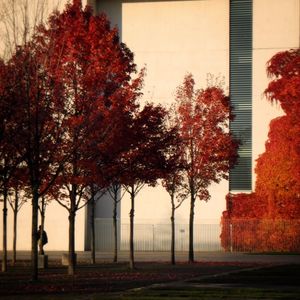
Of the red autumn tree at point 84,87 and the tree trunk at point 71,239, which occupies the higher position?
the red autumn tree at point 84,87

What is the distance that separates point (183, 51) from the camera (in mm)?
66500

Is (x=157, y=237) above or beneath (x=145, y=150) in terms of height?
beneath

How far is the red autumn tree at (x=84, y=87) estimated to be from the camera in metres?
31.2

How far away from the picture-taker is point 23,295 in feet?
80.8

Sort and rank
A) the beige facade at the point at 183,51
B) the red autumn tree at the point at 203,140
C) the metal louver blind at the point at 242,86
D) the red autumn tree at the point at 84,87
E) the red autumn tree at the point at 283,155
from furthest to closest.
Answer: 1. the metal louver blind at the point at 242,86
2. the beige facade at the point at 183,51
3. the red autumn tree at the point at 283,155
4. the red autumn tree at the point at 203,140
5. the red autumn tree at the point at 84,87

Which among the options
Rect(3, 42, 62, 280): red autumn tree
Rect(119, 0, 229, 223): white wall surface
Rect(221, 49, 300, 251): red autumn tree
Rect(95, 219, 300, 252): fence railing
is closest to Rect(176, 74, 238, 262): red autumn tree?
Rect(221, 49, 300, 251): red autumn tree

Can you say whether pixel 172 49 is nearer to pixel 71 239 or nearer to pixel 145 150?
pixel 145 150

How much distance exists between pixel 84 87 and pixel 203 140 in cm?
1303

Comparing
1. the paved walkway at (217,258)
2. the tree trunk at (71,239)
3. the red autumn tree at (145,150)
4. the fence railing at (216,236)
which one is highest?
the red autumn tree at (145,150)

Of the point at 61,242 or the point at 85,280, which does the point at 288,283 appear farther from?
the point at 61,242

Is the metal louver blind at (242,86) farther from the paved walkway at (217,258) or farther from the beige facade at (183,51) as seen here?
the paved walkway at (217,258)

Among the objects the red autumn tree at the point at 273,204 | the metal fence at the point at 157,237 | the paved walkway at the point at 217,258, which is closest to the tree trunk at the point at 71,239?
the paved walkway at the point at 217,258

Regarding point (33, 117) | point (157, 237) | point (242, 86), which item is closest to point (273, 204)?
point (157, 237)

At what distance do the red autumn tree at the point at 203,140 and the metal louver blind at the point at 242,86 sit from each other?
19.5m
